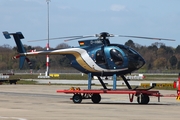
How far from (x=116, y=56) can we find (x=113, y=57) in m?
0.19

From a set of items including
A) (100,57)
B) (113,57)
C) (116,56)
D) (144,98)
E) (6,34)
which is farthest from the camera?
(6,34)

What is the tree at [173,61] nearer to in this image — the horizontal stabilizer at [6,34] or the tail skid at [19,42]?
the tail skid at [19,42]

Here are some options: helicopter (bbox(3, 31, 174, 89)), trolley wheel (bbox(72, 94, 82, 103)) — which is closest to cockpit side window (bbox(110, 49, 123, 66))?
helicopter (bbox(3, 31, 174, 89))

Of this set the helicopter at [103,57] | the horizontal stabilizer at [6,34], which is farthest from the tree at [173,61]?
the helicopter at [103,57]

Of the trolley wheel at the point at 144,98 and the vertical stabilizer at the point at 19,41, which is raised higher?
the vertical stabilizer at the point at 19,41

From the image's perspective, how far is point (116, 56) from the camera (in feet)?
91.7

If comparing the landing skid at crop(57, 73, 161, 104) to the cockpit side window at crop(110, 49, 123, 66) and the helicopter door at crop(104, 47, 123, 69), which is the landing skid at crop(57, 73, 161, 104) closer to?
the helicopter door at crop(104, 47, 123, 69)

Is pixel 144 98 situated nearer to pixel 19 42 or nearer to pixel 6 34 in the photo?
pixel 19 42

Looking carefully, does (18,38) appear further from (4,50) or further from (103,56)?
(4,50)

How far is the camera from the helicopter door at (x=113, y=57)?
27.9 meters

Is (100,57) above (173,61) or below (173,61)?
below

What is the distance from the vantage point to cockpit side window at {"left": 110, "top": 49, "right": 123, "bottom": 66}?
91.5ft

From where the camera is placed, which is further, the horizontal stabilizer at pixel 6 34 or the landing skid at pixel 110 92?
the horizontal stabilizer at pixel 6 34

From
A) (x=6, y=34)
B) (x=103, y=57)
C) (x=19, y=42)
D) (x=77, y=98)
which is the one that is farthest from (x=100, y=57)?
(x=6, y=34)
